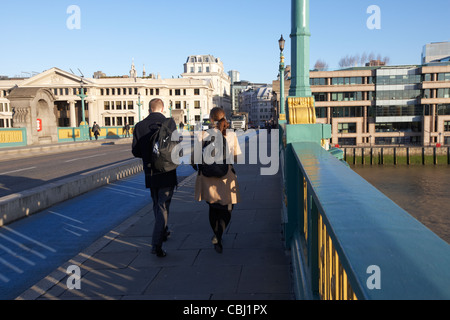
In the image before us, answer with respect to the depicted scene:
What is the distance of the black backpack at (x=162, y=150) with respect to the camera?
5.07 meters

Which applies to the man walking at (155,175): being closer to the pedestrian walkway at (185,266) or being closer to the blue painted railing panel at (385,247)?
the pedestrian walkway at (185,266)

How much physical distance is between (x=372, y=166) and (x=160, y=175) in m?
68.0

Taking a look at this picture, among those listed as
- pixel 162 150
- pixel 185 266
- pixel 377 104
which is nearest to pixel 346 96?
pixel 377 104

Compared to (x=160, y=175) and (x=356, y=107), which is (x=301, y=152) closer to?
(x=160, y=175)

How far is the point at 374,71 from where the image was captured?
3334 inches

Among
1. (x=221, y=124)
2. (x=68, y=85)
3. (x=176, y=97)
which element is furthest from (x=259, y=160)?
(x=176, y=97)

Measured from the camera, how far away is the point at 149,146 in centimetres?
522

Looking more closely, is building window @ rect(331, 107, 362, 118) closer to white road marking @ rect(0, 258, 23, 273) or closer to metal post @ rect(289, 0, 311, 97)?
metal post @ rect(289, 0, 311, 97)

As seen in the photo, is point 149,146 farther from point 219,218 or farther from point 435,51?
point 435,51

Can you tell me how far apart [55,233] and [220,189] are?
308cm

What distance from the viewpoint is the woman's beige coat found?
16.9 feet
